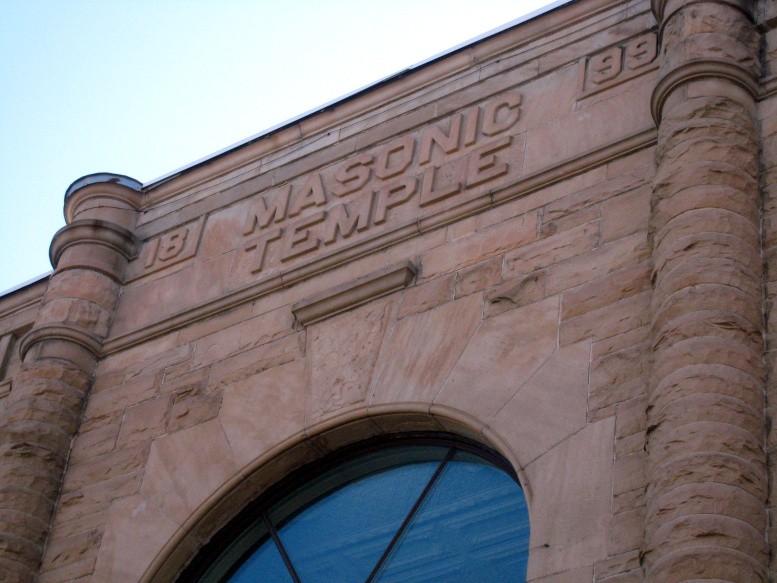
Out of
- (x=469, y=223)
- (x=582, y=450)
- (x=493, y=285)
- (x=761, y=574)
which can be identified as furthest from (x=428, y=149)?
(x=761, y=574)

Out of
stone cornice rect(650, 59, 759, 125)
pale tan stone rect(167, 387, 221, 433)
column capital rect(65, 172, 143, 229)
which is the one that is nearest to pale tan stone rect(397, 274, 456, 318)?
pale tan stone rect(167, 387, 221, 433)

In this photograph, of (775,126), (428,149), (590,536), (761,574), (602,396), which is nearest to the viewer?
(761,574)

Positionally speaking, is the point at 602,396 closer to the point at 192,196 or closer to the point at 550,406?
the point at 550,406

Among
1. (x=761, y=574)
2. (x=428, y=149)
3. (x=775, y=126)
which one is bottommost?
(x=761, y=574)

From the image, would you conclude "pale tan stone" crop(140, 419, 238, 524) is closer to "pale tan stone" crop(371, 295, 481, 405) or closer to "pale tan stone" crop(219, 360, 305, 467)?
"pale tan stone" crop(219, 360, 305, 467)

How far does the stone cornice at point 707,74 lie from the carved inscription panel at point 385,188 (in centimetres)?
118

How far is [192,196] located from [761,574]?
5883mm

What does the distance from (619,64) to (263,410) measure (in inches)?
112

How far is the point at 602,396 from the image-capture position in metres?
7.61

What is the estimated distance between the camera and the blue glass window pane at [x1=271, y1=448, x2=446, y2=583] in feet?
27.5

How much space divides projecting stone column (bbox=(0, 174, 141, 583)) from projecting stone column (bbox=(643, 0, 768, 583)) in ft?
13.2

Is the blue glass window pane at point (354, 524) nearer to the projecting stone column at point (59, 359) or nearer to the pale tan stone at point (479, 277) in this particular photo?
the pale tan stone at point (479, 277)

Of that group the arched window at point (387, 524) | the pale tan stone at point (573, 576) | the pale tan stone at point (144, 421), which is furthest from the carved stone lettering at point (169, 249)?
the pale tan stone at point (573, 576)

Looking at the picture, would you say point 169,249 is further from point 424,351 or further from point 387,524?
point 387,524
